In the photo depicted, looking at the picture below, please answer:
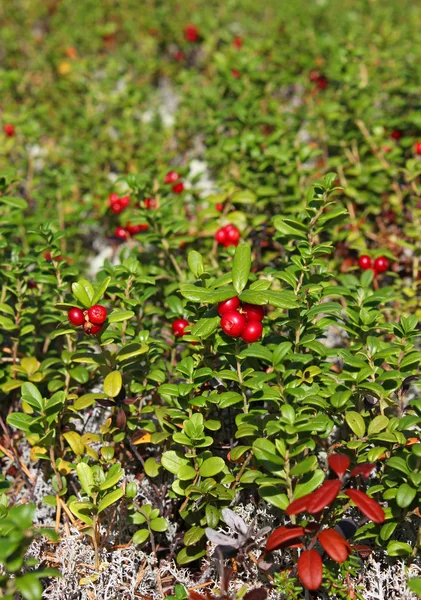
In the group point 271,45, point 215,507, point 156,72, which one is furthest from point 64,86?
point 215,507

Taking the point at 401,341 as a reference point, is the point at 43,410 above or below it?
below

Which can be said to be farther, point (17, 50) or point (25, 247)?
point (17, 50)

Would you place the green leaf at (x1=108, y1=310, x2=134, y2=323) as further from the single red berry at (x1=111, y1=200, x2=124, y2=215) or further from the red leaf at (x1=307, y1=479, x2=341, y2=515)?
the single red berry at (x1=111, y1=200, x2=124, y2=215)

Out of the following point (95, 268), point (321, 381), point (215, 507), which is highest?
point (321, 381)

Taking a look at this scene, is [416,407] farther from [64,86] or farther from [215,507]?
[64,86]

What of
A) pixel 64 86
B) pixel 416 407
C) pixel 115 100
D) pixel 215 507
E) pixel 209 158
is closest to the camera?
pixel 416 407

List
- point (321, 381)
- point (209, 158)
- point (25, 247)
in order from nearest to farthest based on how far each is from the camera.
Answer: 1. point (321, 381)
2. point (25, 247)
3. point (209, 158)
